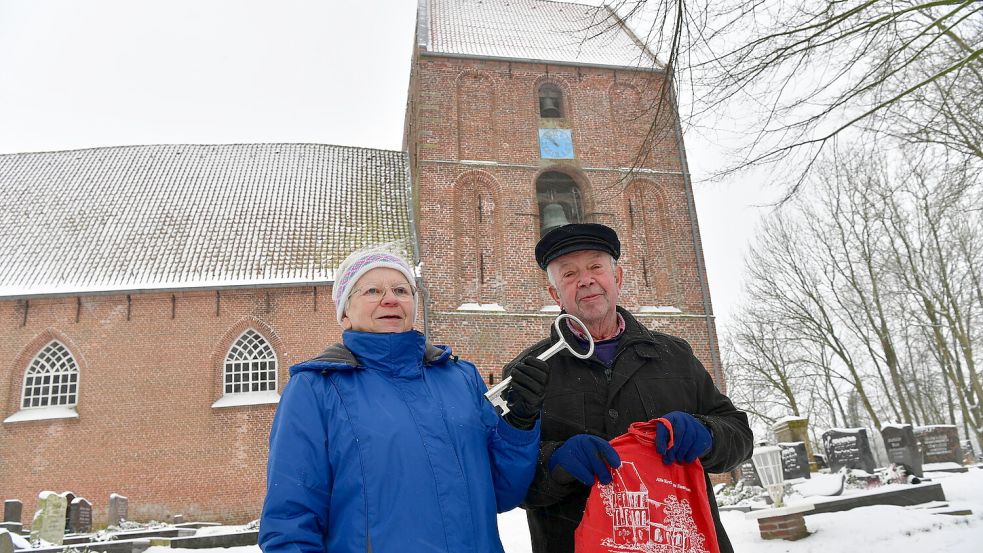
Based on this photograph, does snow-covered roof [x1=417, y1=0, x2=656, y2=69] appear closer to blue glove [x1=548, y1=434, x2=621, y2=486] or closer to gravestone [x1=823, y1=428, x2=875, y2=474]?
gravestone [x1=823, y1=428, x2=875, y2=474]

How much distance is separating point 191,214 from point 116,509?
23.3 ft

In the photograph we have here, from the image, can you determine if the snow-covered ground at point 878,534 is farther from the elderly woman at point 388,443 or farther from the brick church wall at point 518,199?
the brick church wall at point 518,199

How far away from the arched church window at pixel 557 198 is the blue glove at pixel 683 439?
1270 cm

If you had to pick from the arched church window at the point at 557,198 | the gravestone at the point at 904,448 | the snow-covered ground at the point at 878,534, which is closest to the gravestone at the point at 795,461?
the gravestone at the point at 904,448

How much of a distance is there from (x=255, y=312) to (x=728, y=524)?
32.9 ft

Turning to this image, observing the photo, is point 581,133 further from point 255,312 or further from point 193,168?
point 193,168

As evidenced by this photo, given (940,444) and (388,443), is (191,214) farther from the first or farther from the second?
(940,444)

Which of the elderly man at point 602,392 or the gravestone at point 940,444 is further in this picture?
the gravestone at point 940,444

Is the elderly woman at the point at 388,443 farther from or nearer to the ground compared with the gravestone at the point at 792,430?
farther from the ground

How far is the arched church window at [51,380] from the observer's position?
1358 centimetres

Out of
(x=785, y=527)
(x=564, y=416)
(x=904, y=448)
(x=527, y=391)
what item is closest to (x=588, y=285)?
(x=564, y=416)

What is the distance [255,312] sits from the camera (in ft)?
45.7

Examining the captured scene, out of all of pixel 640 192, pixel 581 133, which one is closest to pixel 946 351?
pixel 640 192

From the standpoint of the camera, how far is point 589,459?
224 centimetres
